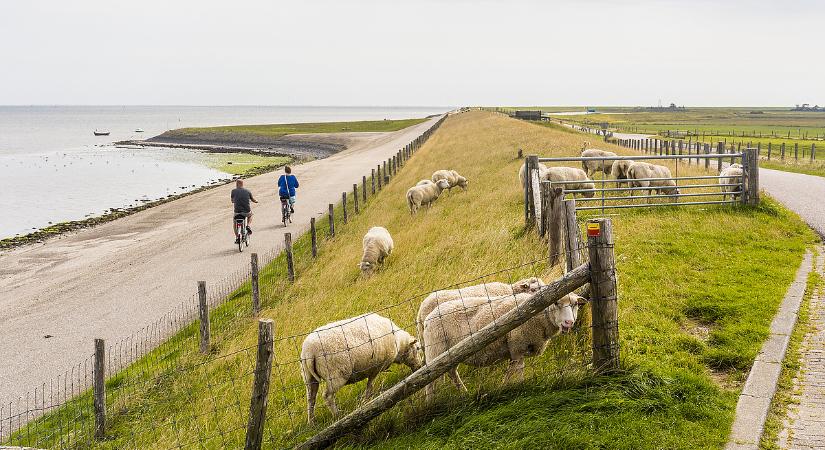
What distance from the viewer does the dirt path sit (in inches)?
595

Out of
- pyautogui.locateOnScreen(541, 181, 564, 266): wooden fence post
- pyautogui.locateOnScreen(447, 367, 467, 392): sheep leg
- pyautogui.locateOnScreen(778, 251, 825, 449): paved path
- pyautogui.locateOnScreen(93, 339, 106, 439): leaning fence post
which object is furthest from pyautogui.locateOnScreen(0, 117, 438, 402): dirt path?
pyautogui.locateOnScreen(778, 251, 825, 449): paved path

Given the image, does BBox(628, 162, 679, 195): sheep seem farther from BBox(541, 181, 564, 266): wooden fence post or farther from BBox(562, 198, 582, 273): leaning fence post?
BBox(562, 198, 582, 273): leaning fence post

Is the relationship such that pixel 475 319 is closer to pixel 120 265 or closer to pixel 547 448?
pixel 547 448

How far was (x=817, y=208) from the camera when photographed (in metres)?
17.8

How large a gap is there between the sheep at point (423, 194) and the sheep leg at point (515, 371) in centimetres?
1791

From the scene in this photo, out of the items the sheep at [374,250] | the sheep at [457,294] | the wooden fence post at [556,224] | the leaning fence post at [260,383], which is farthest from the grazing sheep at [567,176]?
the leaning fence post at [260,383]

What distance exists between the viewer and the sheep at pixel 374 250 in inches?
675

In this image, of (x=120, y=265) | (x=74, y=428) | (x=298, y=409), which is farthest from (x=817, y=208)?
(x=120, y=265)

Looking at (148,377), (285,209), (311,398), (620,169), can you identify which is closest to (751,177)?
(620,169)

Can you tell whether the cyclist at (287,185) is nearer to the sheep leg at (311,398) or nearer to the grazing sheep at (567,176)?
the grazing sheep at (567,176)

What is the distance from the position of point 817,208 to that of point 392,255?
1279 cm

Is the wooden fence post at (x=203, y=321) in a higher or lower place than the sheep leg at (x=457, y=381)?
lower

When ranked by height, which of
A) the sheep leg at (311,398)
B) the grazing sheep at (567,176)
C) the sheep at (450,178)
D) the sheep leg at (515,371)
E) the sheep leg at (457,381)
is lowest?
the sheep leg at (311,398)

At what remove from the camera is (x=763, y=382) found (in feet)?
22.1
